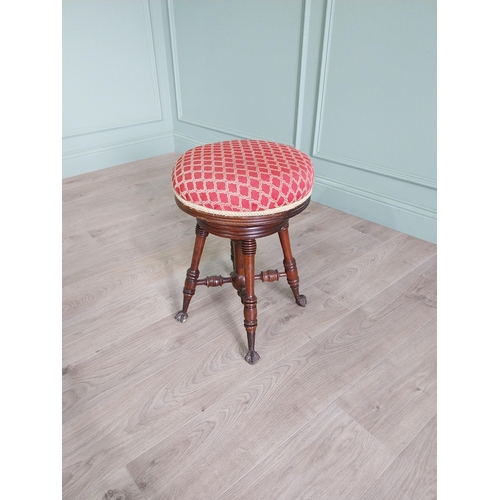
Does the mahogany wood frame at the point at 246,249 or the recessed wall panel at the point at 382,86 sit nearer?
the mahogany wood frame at the point at 246,249

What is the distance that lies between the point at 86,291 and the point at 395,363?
118 cm

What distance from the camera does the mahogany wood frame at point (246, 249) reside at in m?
0.99

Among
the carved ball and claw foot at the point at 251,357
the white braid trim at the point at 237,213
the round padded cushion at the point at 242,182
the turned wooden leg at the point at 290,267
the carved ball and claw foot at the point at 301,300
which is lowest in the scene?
the carved ball and claw foot at the point at 301,300

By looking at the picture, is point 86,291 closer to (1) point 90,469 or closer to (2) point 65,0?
(1) point 90,469

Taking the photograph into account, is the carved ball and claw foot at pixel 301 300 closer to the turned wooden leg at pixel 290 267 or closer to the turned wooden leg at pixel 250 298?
the turned wooden leg at pixel 290 267

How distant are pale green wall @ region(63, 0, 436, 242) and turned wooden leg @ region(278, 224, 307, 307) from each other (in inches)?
32.5

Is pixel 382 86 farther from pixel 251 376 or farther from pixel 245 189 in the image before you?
pixel 251 376

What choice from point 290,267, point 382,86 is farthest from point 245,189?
point 382,86

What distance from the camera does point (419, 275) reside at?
162cm

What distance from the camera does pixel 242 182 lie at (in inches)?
37.2

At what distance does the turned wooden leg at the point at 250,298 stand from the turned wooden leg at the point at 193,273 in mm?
162

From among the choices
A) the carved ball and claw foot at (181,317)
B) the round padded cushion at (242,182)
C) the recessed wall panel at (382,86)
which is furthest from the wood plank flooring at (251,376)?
the round padded cushion at (242,182)

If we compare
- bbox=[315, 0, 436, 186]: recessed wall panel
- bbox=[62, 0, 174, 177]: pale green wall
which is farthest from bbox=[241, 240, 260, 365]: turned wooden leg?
bbox=[62, 0, 174, 177]: pale green wall
